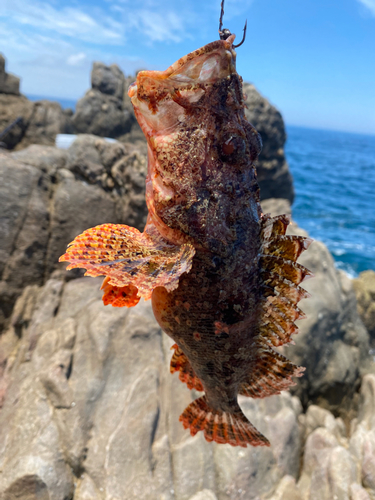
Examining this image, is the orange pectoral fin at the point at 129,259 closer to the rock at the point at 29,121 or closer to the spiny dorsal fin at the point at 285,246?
the spiny dorsal fin at the point at 285,246

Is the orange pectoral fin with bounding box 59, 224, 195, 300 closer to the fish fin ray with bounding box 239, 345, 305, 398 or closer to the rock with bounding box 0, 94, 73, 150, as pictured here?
the fish fin ray with bounding box 239, 345, 305, 398

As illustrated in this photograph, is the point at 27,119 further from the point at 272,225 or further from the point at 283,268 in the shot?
the point at 283,268

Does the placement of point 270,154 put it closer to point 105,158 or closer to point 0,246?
point 105,158

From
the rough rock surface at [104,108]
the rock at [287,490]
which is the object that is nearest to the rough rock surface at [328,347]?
the rock at [287,490]

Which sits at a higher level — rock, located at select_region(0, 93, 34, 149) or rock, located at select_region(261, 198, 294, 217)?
rock, located at select_region(0, 93, 34, 149)

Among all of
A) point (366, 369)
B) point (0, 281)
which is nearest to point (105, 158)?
point (0, 281)

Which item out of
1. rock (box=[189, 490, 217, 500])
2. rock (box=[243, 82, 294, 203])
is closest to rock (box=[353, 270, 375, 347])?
rock (box=[243, 82, 294, 203])

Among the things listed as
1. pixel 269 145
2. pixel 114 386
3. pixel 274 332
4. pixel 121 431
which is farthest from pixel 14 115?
pixel 274 332
